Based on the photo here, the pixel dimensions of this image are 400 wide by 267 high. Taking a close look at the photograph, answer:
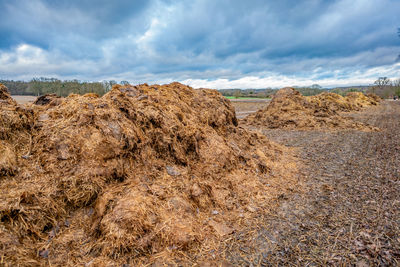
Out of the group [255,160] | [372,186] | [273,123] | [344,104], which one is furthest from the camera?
[344,104]

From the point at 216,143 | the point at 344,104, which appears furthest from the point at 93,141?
the point at 344,104

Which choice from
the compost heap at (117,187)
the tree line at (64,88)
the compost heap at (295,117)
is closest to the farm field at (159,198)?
the compost heap at (117,187)

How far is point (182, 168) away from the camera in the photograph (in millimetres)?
4145

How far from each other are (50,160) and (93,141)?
2.01 ft

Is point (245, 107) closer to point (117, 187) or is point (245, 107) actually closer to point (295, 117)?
point (295, 117)

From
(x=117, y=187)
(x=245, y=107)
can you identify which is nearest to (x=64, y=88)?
(x=245, y=107)

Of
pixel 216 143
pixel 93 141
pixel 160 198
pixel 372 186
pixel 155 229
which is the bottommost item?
pixel 372 186

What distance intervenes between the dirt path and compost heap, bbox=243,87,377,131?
747cm

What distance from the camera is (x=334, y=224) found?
340 centimetres

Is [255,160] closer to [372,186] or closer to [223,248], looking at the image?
[372,186]

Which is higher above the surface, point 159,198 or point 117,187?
point 117,187

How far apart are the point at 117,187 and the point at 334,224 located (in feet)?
11.4

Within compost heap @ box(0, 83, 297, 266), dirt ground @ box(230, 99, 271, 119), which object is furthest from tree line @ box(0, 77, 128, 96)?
compost heap @ box(0, 83, 297, 266)

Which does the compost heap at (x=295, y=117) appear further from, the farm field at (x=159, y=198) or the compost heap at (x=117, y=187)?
the compost heap at (x=117, y=187)
